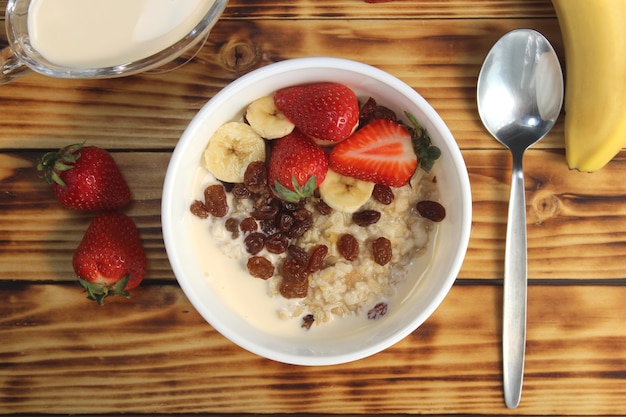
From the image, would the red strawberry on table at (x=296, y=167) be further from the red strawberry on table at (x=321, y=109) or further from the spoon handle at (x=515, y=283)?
the spoon handle at (x=515, y=283)

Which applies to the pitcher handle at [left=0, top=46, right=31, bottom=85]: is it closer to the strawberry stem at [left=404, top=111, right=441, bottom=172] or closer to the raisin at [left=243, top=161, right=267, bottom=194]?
the raisin at [left=243, top=161, right=267, bottom=194]

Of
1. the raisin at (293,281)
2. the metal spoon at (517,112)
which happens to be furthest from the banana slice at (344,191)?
the metal spoon at (517,112)

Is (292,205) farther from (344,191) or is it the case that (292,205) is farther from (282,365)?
(282,365)

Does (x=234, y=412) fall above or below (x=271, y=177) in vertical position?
below

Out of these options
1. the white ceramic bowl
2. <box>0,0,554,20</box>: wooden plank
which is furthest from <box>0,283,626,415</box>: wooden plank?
<box>0,0,554,20</box>: wooden plank

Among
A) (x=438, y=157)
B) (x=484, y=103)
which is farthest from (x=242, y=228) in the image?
(x=484, y=103)

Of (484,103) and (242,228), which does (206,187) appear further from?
(484,103)
